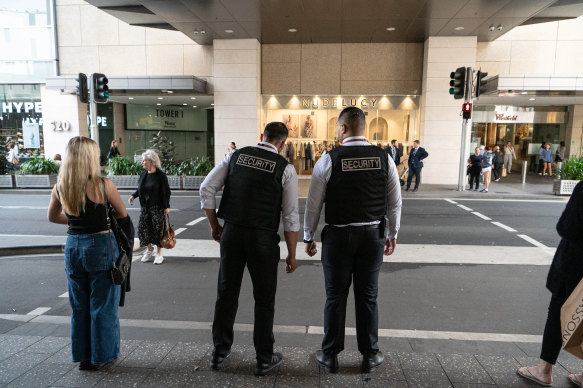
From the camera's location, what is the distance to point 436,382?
318 centimetres

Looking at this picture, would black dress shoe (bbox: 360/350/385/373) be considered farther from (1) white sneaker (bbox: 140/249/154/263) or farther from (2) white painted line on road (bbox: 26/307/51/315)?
(1) white sneaker (bbox: 140/249/154/263)

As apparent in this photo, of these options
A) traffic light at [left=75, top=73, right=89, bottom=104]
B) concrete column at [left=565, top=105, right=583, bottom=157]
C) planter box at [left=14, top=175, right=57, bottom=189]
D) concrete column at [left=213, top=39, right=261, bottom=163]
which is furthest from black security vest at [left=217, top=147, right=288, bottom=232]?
concrete column at [left=565, top=105, right=583, bottom=157]

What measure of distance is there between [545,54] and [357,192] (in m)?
20.6

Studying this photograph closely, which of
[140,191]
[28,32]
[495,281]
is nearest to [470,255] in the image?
[495,281]

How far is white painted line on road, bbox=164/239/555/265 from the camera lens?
6910 mm

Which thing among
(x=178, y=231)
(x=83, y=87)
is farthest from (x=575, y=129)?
(x=83, y=87)

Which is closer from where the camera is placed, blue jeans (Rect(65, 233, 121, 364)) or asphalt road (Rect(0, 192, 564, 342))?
blue jeans (Rect(65, 233, 121, 364))

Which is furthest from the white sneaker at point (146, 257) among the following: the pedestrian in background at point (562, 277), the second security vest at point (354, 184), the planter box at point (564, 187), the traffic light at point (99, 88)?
the planter box at point (564, 187)

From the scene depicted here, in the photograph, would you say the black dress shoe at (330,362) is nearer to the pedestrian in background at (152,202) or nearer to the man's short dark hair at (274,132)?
the man's short dark hair at (274,132)

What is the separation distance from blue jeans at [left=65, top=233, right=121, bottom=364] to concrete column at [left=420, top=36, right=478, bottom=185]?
17.6 meters

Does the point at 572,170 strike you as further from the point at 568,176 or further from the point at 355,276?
the point at 355,276

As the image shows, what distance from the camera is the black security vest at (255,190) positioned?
320 cm

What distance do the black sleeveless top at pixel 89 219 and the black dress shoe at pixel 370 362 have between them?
237 centimetres

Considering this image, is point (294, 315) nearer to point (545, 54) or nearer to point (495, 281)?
point (495, 281)
